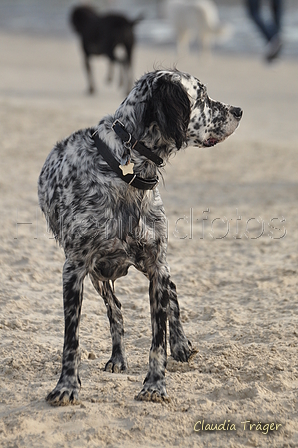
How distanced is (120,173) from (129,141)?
0.17m

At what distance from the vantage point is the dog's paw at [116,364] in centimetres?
376

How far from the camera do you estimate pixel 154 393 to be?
132 inches

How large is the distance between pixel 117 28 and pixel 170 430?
37.9ft

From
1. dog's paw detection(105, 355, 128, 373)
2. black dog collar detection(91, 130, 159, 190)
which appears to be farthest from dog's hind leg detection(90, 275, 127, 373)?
black dog collar detection(91, 130, 159, 190)

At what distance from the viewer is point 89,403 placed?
3.33m

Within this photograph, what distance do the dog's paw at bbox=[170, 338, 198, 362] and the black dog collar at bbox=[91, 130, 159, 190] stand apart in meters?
1.01

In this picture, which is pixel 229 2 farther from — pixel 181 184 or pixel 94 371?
pixel 94 371

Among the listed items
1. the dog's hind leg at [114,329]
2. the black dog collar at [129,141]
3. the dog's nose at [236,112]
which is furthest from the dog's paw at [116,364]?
the dog's nose at [236,112]

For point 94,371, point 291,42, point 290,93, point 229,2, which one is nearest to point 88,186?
point 94,371

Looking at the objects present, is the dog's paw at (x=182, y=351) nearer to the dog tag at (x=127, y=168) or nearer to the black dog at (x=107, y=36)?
the dog tag at (x=127, y=168)

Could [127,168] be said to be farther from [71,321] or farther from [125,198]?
[71,321]

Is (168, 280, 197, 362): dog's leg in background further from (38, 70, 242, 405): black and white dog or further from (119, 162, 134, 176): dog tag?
(119, 162, 134, 176): dog tag

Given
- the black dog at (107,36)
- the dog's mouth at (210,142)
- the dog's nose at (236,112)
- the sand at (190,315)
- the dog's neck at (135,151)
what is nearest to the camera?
the sand at (190,315)

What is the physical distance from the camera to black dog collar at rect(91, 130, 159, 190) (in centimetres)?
339
